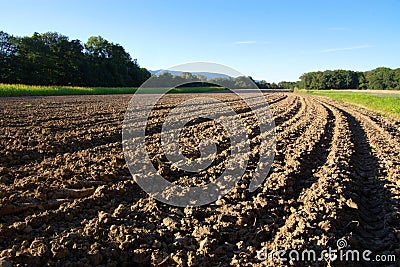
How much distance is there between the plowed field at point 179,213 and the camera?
11.0 feet

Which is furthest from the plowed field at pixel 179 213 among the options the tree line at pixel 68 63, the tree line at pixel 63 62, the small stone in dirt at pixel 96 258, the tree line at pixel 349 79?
the tree line at pixel 349 79

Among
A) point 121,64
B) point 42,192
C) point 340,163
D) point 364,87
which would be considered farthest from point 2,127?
→ point 364,87

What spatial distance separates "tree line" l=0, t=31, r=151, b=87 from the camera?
43438 mm

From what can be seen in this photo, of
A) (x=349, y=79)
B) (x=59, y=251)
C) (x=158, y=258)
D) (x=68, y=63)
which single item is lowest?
(x=158, y=258)

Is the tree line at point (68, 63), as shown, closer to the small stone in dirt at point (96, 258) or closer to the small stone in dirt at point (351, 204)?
the small stone in dirt at point (351, 204)

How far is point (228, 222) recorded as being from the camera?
13.2 ft

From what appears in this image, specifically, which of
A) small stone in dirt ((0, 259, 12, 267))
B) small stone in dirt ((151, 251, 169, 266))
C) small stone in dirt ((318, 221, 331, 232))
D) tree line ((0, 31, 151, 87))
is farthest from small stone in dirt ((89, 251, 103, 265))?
tree line ((0, 31, 151, 87))

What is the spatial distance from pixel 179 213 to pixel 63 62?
51760 mm

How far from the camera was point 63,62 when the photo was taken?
50406mm

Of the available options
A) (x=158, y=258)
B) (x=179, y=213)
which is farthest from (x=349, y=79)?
(x=158, y=258)

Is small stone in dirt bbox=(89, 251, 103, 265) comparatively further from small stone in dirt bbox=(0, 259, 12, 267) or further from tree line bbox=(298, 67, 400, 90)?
tree line bbox=(298, 67, 400, 90)

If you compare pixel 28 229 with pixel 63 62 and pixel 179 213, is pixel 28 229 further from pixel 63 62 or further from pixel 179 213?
pixel 63 62

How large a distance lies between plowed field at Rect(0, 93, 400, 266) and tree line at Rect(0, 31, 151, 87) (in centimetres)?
4167

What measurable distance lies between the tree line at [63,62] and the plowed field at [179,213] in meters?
41.7
